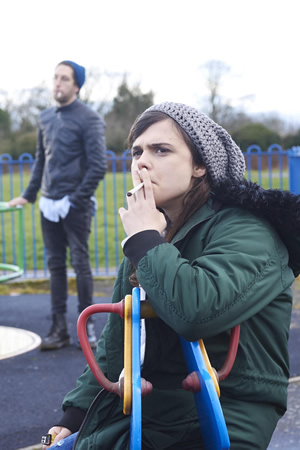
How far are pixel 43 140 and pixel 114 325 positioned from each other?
3584 millimetres

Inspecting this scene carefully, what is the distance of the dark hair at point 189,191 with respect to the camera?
178 cm

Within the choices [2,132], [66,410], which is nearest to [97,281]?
[66,410]

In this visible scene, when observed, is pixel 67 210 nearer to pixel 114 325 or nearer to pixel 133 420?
pixel 114 325

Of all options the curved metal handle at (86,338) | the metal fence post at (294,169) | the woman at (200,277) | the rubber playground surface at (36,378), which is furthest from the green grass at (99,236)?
the curved metal handle at (86,338)

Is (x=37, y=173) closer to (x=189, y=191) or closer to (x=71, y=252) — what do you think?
(x=71, y=252)

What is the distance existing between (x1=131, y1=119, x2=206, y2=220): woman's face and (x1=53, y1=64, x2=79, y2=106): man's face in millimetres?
3331

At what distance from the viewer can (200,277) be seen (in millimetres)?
1444

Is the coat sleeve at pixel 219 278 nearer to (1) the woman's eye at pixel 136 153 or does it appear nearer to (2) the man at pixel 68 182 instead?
(1) the woman's eye at pixel 136 153

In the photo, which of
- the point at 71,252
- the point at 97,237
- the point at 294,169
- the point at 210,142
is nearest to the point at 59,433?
the point at 210,142

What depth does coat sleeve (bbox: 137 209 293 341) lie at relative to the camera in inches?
56.2

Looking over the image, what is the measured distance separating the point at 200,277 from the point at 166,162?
16.9 inches

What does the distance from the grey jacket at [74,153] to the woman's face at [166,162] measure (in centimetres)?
311

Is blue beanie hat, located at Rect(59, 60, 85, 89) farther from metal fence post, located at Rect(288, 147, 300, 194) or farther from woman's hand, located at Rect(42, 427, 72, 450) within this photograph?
metal fence post, located at Rect(288, 147, 300, 194)

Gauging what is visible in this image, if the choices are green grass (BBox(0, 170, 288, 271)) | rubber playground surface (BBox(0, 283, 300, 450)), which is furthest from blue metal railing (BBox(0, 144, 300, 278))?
rubber playground surface (BBox(0, 283, 300, 450))
